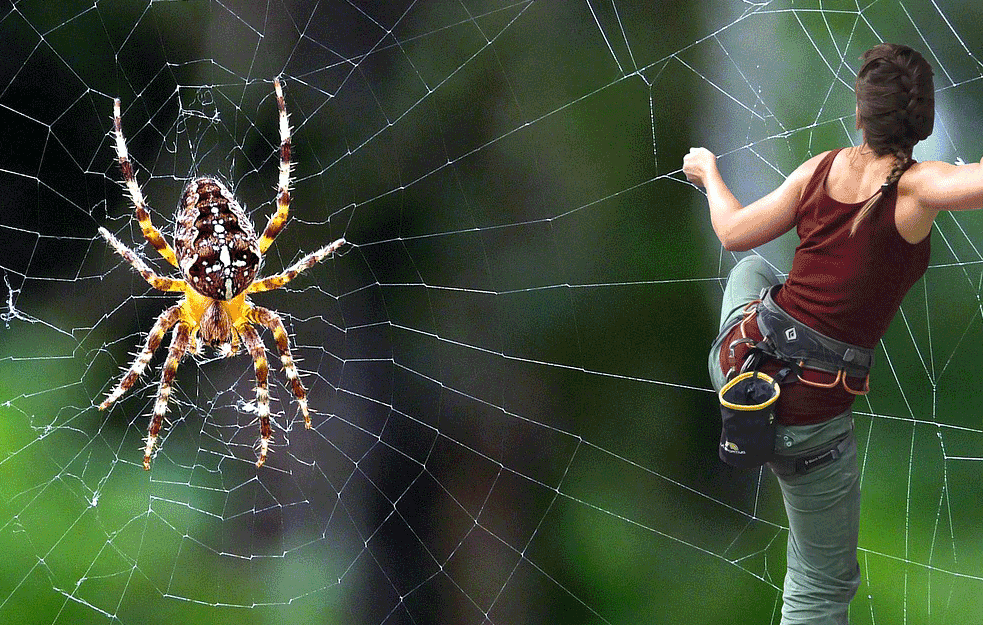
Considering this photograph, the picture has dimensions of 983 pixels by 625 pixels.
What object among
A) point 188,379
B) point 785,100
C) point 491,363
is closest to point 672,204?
point 785,100

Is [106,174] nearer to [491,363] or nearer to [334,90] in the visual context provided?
[334,90]

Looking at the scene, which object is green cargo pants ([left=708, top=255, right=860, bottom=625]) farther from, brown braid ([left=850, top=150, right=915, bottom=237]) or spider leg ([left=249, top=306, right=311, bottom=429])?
spider leg ([left=249, top=306, right=311, bottom=429])

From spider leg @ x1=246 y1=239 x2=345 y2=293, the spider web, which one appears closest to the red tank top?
the spider web

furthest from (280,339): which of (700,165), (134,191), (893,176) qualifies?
(893,176)

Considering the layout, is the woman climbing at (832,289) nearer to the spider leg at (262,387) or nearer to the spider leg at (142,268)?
the spider leg at (262,387)

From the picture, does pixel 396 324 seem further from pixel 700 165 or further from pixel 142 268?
pixel 700 165

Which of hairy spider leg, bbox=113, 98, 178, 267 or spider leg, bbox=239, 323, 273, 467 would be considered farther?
spider leg, bbox=239, 323, 273, 467

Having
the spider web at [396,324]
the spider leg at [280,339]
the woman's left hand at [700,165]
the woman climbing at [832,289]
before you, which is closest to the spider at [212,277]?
the spider leg at [280,339]
